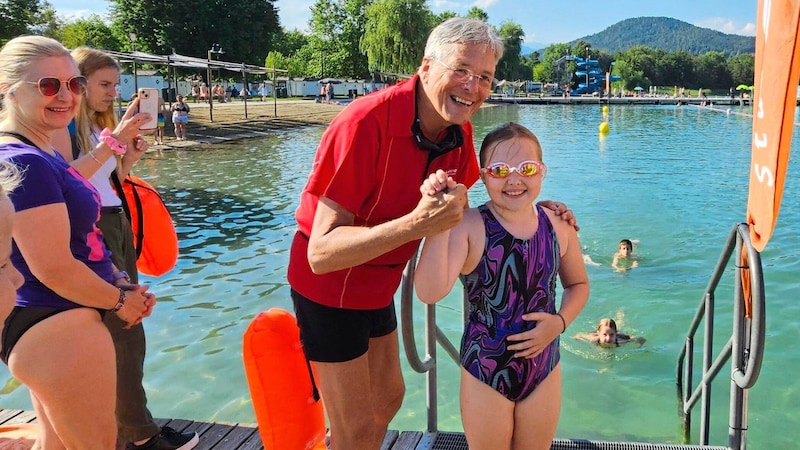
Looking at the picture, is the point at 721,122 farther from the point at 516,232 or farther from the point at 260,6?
the point at 516,232

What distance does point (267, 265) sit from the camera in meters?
9.40

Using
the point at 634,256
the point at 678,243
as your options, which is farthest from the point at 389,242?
the point at 678,243

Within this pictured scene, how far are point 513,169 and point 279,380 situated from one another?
4.79ft

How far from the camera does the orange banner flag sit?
6.94 ft

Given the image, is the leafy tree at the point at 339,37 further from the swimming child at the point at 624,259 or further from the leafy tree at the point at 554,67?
the swimming child at the point at 624,259

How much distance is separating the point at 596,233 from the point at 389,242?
1135cm

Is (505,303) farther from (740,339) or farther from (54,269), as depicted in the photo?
(54,269)

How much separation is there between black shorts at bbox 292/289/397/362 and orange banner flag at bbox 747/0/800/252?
→ 5.32 feet

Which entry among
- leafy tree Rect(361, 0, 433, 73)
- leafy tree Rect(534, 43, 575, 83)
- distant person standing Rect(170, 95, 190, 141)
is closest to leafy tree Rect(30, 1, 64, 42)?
distant person standing Rect(170, 95, 190, 141)

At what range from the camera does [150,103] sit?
363cm

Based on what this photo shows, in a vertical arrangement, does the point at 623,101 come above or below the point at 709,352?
above

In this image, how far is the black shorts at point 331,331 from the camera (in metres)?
2.39

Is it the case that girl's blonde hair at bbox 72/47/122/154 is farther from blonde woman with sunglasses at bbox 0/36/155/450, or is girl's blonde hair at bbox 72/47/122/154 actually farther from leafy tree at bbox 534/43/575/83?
leafy tree at bbox 534/43/575/83

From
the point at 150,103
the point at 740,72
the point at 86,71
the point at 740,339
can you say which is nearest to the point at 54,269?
the point at 86,71
